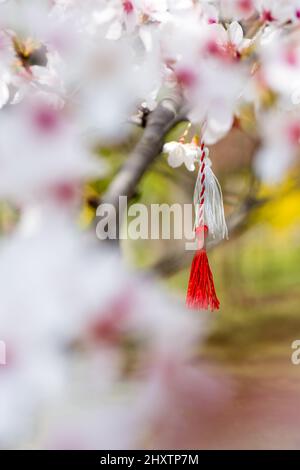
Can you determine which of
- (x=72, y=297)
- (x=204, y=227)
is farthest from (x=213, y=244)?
(x=72, y=297)

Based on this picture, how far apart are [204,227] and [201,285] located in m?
0.05

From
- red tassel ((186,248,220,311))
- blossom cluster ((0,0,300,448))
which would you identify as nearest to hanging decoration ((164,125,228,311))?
red tassel ((186,248,220,311))

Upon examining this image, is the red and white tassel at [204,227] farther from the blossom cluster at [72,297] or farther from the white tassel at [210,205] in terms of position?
the blossom cluster at [72,297]

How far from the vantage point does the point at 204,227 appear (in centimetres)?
58

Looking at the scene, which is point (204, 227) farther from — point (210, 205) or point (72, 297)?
point (72, 297)

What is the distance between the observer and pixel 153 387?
283 mm

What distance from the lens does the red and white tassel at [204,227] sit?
0.56 metres

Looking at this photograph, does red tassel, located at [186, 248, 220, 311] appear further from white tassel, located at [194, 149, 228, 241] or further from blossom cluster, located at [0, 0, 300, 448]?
blossom cluster, located at [0, 0, 300, 448]

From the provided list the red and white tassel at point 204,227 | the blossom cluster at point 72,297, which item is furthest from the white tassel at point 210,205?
the blossom cluster at point 72,297

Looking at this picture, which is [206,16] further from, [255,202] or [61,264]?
[61,264]

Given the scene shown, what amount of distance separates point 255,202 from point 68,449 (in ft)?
1.71

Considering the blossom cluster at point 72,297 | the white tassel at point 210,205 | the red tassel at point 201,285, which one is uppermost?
the white tassel at point 210,205

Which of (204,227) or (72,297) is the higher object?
(204,227)

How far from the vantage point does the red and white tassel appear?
0.56 m
